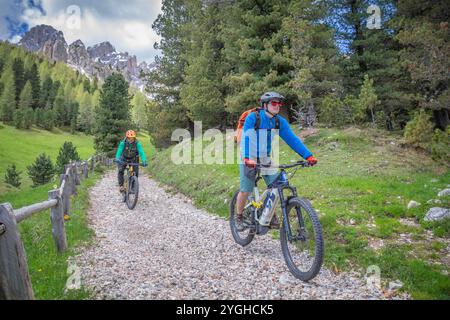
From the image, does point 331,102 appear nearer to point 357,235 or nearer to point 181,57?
point 357,235

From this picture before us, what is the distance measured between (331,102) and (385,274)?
43.8 feet

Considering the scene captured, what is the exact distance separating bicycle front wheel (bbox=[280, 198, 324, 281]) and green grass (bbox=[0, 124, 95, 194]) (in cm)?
4769

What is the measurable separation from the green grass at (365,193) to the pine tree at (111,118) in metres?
22.6

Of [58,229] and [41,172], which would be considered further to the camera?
[41,172]

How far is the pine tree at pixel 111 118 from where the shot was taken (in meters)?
37.2

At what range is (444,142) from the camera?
37.6 ft

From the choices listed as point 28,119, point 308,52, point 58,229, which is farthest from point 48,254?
point 28,119

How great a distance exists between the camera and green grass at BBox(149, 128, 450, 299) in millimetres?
5391

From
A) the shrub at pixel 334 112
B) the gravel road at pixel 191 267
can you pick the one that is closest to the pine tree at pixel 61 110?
the shrub at pixel 334 112

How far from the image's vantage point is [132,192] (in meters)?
11.8

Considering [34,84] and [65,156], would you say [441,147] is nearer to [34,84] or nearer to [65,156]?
[65,156]

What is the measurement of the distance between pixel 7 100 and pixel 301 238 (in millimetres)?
109231

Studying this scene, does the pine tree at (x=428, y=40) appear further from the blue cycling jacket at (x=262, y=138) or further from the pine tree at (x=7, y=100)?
the pine tree at (x=7, y=100)

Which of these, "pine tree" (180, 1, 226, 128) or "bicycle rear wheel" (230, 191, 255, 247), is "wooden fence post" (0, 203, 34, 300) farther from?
"pine tree" (180, 1, 226, 128)
